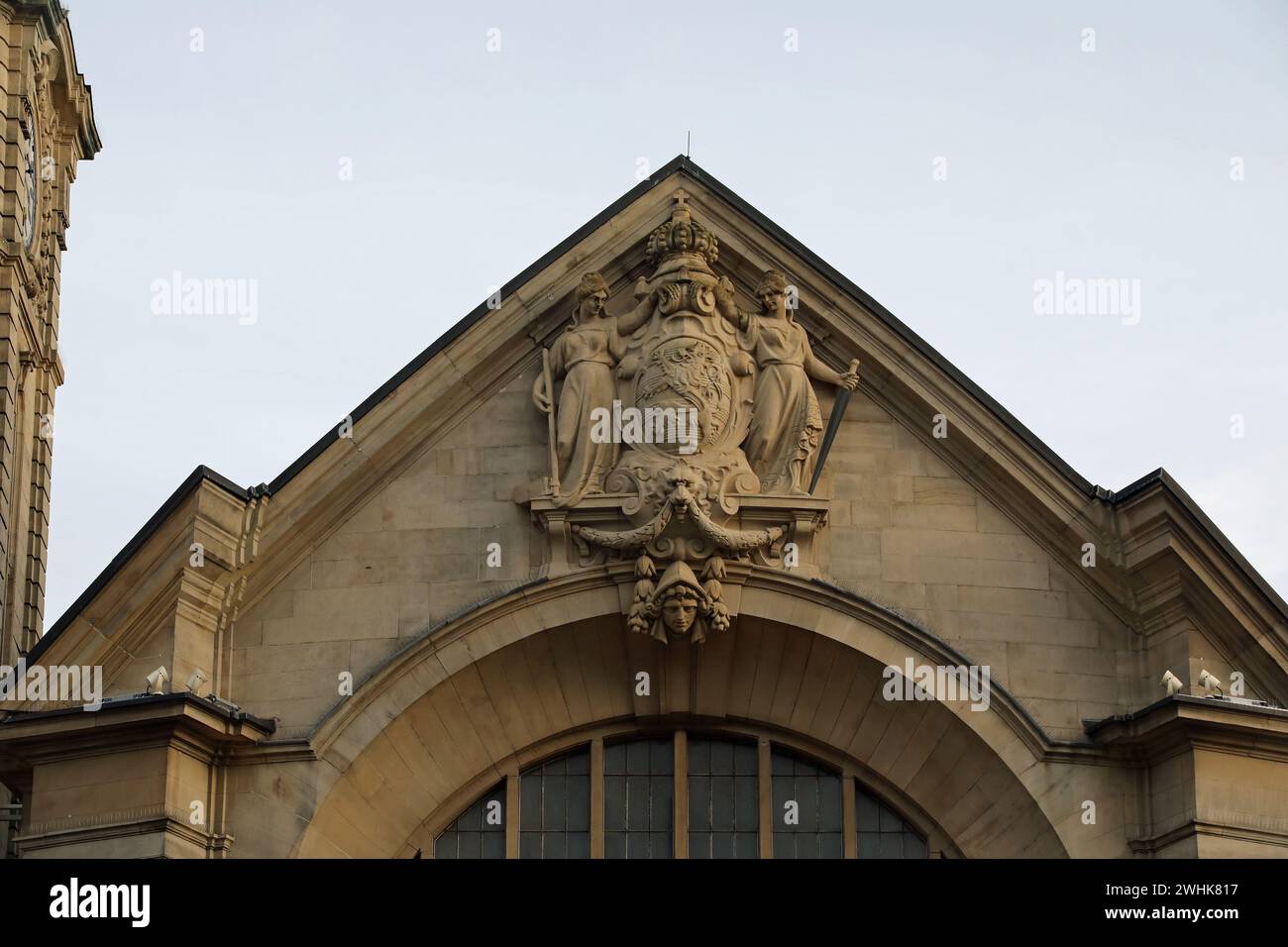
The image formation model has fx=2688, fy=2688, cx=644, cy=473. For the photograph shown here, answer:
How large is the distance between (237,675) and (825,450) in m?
6.64

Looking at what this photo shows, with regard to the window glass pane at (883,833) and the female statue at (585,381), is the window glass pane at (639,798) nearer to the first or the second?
the window glass pane at (883,833)

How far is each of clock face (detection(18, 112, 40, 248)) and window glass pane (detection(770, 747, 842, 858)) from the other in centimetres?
1248

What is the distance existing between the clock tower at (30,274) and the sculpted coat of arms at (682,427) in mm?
8042

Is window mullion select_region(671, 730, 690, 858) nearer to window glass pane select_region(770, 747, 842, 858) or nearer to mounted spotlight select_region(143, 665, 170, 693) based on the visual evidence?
window glass pane select_region(770, 747, 842, 858)

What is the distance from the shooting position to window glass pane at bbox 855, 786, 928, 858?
2872cm

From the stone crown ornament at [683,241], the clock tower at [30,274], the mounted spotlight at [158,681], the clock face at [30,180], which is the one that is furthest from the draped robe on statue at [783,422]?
the clock face at [30,180]

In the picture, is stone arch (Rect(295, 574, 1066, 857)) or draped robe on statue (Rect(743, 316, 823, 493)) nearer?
stone arch (Rect(295, 574, 1066, 857))

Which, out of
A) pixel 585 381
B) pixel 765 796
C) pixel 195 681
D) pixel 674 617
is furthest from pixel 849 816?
pixel 195 681

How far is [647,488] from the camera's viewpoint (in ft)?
91.9

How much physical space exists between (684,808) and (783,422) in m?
4.26

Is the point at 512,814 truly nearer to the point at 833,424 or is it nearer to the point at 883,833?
the point at 883,833

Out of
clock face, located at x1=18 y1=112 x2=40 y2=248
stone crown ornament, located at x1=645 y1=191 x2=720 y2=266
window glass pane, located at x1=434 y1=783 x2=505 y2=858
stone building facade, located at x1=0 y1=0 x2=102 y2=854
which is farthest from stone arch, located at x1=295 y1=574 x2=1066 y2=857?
clock face, located at x1=18 y1=112 x2=40 y2=248
